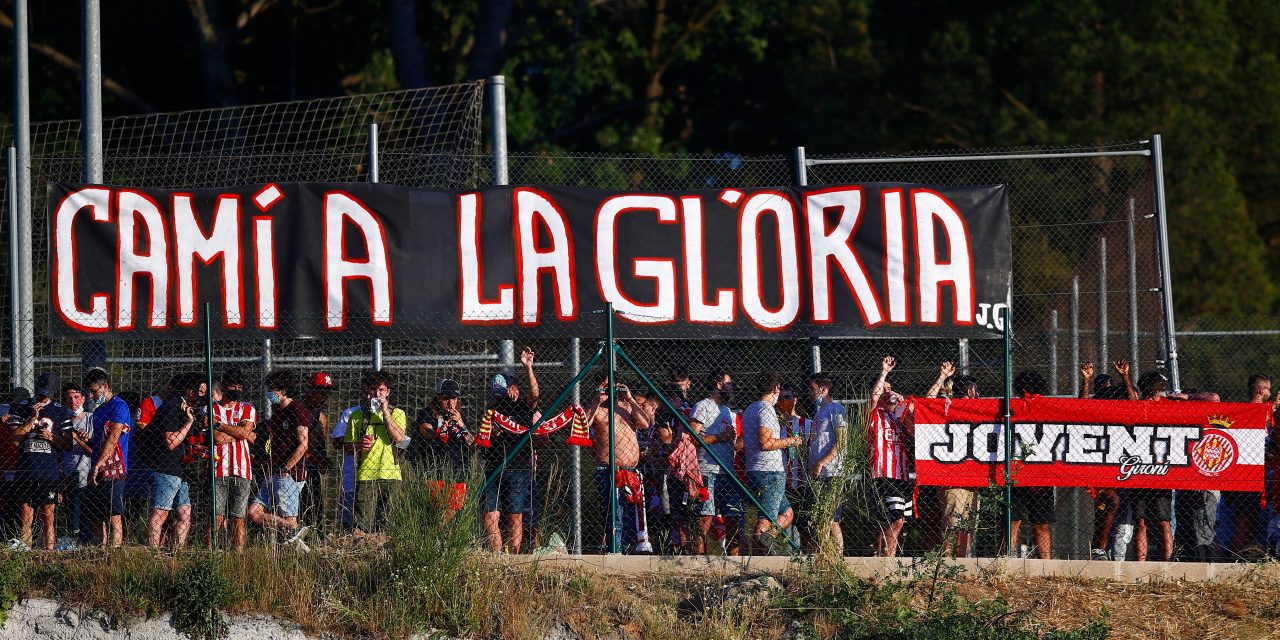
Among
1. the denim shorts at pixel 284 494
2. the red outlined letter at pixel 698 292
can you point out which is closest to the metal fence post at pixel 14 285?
the denim shorts at pixel 284 494

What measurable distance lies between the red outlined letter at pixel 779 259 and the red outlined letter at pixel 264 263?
3.47m

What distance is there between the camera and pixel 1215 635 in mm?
8398

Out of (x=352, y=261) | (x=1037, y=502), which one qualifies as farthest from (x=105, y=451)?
(x=1037, y=502)

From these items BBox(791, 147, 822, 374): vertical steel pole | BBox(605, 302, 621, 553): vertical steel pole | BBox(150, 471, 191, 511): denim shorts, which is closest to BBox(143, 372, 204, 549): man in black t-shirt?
BBox(150, 471, 191, 511): denim shorts

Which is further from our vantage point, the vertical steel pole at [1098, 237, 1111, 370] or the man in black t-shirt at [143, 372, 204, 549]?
the vertical steel pole at [1098, 237, 1111, 370]

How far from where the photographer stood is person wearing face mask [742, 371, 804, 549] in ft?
31.2

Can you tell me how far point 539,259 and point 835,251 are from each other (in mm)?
2213

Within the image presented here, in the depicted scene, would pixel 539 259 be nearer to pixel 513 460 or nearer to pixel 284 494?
pixel 513 460

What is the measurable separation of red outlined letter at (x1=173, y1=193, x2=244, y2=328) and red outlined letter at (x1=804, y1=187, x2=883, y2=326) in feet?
13.9

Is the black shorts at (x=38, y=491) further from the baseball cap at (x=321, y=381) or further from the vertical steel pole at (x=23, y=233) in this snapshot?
the baseball cap at (x=321, y=381)

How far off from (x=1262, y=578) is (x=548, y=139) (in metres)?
16.5

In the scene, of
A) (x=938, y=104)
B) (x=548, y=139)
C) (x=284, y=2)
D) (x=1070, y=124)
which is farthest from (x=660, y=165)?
(x=284, y=2)

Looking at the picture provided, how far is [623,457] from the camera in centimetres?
956

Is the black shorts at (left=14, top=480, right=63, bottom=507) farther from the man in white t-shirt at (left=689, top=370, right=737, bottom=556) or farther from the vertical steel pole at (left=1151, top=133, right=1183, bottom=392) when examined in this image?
the vertical steel pole at (left=1151, top=133, right=1183, bottom=392)
